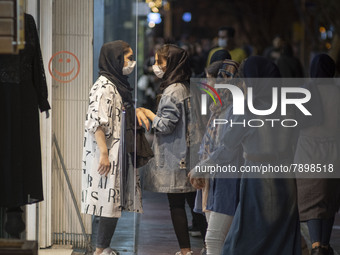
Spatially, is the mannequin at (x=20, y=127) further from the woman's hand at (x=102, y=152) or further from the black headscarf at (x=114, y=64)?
the black headscarf at (x=114, y=64)

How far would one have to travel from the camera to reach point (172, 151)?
7.39 meters

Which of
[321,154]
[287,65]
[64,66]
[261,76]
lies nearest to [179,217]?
[321,154]

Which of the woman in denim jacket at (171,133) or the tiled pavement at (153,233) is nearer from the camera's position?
the woman in denim jacket at (171,133)

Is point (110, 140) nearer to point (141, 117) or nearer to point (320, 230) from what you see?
point (141, 117)

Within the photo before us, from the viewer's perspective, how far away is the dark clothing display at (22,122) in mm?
5703

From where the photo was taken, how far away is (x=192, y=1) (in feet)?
177

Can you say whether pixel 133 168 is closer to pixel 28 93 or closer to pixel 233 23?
pixel 28 93

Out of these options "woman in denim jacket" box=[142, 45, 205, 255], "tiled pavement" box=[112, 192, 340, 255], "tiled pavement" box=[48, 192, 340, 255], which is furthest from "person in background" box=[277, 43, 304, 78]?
"woman in denim jacket" box=[142, 45, 205, 255]

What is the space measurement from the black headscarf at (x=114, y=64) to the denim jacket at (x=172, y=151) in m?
0.46

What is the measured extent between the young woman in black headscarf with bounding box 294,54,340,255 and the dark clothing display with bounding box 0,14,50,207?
264 centimetres

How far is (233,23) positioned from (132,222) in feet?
195

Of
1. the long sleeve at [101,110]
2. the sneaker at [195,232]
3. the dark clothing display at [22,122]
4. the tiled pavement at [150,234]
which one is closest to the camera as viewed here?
the dark clothing display at [22,122]

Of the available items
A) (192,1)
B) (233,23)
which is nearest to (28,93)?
(192,1)

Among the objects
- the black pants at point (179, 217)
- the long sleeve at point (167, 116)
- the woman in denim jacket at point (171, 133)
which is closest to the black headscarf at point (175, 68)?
the woman in denim jacket at point (171, 133)
